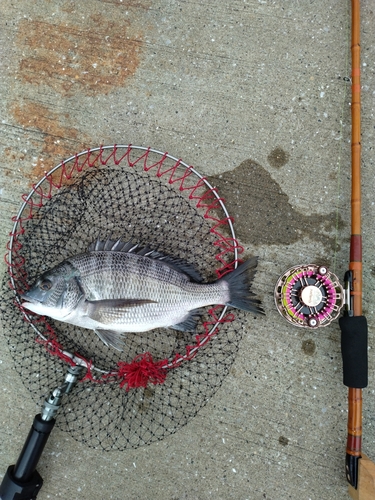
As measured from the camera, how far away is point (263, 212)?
3.22 meters

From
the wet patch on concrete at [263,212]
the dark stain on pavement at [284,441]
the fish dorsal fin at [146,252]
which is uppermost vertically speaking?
the wet patch on concrete at [263,212]

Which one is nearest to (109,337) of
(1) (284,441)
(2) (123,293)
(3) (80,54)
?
(2) (123,293)

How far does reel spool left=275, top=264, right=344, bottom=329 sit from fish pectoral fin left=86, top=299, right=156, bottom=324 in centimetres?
115

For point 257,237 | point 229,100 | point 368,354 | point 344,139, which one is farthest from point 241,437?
point 229,100

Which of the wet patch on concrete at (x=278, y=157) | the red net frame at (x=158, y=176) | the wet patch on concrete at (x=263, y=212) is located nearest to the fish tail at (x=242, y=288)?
the red net frame at (x=158, y=176)

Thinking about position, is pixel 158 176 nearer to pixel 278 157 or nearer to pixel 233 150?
pixel 233 150

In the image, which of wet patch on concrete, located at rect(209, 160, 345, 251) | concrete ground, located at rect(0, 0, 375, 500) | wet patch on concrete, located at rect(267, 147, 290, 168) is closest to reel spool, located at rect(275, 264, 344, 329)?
concrete ground, located at rect(0, 0, 375, 500)

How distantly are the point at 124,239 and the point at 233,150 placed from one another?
1.17 metres

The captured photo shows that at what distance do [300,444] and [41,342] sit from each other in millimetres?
2238

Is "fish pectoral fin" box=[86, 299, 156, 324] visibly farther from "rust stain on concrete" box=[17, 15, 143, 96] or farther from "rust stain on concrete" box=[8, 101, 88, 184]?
"rust stain on concrete" box=[17, 15, 143, 96]

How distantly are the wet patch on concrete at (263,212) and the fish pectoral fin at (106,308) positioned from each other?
1.09 meters

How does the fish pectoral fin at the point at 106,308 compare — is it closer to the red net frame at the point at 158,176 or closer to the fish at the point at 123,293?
the fish at the point at 123,293

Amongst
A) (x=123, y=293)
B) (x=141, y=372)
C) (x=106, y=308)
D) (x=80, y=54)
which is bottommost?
(x=141, y=372)

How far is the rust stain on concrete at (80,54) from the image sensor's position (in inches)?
129
